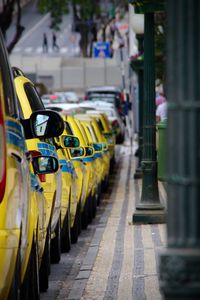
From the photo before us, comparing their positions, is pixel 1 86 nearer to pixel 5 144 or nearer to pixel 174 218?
pixel 5 144

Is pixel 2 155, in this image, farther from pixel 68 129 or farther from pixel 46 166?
pixel 68 129

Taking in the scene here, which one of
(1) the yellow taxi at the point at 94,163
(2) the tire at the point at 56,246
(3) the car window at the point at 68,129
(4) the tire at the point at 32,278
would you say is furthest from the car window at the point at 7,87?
(1) the yellow taxi at the point at 94,163

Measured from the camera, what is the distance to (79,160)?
54.7 ft

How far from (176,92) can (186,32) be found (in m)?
0.25

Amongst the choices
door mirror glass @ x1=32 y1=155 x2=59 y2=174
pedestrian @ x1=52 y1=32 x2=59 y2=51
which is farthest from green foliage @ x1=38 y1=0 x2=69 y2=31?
door mirror glass @ x1=32 y1=155 x2=59 y2=174

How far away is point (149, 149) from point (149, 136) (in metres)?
0.18

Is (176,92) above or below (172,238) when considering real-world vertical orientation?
above

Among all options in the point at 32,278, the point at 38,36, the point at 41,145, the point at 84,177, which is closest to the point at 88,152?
the point at 84,177

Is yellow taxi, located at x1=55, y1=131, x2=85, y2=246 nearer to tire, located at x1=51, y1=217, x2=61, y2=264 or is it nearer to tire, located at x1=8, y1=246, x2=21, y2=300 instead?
tire, located at x1=51, y1=217, x2=61, y2=264

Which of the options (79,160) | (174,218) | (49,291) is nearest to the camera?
(174,218)

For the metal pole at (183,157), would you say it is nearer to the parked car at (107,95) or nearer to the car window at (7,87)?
the car window at (7,87)

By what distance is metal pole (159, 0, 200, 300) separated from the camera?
509 cm

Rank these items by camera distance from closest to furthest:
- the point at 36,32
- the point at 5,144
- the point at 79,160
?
1. the point at 5,144
2. the point at 79,160
3. the point at 36,32

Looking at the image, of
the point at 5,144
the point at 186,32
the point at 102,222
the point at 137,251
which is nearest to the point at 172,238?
the point at 186,32
